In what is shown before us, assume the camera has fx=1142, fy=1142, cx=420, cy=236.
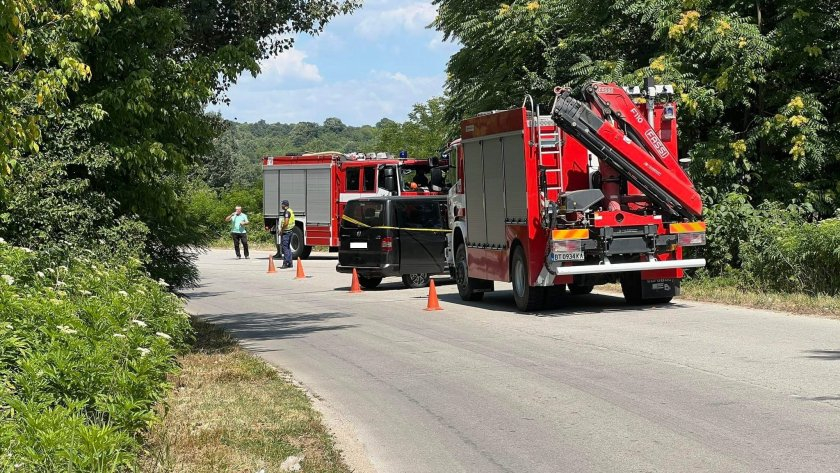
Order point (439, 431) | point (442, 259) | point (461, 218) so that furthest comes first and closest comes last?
point (442, 259)
point (461, 218)
point (439, 431)

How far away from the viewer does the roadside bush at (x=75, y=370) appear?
568 centimetres

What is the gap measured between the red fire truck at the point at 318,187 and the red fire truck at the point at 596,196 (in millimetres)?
16026

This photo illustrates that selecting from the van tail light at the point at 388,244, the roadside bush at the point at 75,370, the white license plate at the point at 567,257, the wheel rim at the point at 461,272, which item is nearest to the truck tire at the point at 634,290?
the white license plate at the point at 567,257

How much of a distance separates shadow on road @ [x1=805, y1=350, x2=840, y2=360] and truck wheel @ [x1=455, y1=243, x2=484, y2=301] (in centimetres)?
942

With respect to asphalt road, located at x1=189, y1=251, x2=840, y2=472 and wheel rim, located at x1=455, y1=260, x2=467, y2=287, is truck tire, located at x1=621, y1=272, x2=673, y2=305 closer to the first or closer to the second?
asphalt road, located at x1=189, y1=251, x2=840, y2=472

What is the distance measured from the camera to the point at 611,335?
47.3 ft

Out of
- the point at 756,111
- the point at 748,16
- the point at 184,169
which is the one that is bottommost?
the point at 184,169

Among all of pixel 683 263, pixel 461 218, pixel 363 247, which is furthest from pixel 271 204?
pixel 683 263

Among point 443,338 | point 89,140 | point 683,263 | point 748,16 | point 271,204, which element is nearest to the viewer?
point 89,140

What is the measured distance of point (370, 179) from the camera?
119 ft

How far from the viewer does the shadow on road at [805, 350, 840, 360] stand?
11.6 m

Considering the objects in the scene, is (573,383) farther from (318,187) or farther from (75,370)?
(318,187)

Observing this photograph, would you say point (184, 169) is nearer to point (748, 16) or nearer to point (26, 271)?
point (26, 271)

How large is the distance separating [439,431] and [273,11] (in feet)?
50.4
